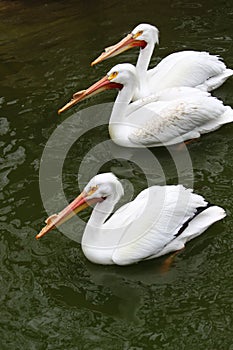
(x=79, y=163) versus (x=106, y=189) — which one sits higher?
(x=106, y=189)

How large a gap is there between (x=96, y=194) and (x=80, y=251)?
0.52 meters

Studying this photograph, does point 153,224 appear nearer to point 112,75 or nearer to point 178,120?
point 178,120

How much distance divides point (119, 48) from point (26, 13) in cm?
282

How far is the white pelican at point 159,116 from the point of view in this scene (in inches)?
227

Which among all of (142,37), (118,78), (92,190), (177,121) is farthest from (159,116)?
(92,190)

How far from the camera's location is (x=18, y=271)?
15.0 ft

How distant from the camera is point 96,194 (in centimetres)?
445

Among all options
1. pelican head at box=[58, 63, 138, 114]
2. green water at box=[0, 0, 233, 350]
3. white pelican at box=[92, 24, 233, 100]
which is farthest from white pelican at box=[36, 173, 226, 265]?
white pelican at box=[92, 24, 233, 100]

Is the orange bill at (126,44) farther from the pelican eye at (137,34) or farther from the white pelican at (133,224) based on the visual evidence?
the white pelican at (133,224)

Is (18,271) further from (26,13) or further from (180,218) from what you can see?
(26,13)

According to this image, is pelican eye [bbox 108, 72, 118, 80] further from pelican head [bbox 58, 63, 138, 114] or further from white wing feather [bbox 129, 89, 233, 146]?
white wing feather [bbox 129, 89, 233, 146]

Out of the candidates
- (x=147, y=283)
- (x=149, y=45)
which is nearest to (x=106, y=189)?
(x=147, y=283)

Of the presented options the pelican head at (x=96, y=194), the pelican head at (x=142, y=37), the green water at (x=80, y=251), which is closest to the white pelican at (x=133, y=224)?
the pelican head at (x=96, y=194)

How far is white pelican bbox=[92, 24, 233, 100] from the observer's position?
6375 mm
